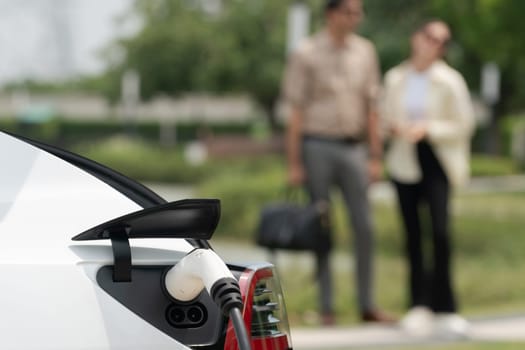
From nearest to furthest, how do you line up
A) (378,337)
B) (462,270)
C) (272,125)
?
(378,337), (462,270), (272,125)

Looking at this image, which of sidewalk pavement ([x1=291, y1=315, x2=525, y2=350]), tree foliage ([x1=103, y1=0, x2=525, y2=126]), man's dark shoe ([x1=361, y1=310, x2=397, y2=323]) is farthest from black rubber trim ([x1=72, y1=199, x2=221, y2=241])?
tree foliage ([x1=103, y1=0, x2=525, y2=126])

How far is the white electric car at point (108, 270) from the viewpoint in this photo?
220cm

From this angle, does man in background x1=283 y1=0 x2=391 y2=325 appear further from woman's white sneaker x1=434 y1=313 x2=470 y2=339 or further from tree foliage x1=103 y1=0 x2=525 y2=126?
tree foliage x1=103 y1=0 x2=525 y2=126

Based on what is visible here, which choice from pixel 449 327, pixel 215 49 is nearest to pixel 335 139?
pixel 449 327

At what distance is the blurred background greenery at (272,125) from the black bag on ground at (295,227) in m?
0.77

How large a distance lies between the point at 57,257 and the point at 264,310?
46 cm

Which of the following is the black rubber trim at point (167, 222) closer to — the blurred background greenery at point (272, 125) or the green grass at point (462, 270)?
the blurred background greenery at point (272, 125)

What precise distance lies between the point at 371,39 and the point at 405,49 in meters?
0.65

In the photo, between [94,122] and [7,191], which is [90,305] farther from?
[94,122]

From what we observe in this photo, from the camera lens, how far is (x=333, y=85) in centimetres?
788

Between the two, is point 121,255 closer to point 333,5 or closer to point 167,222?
point 167,222

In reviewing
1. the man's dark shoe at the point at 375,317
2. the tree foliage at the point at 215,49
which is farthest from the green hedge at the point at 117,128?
the man's dark shoe at the point at 375,317

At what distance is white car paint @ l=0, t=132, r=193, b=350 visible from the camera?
2180mm

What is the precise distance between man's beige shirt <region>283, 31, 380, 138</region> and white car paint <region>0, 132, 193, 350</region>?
17.7 feet
